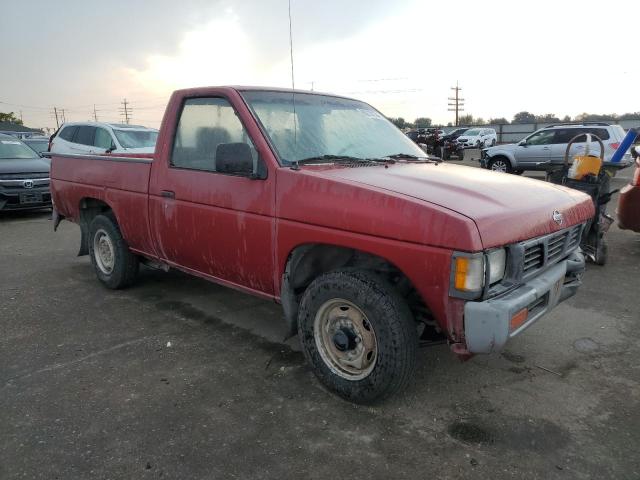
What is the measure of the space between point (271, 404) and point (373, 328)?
2.65ft

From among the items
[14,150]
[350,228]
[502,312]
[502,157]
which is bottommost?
[502,312]

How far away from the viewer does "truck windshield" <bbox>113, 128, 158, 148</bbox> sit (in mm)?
11805

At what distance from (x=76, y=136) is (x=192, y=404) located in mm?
11809

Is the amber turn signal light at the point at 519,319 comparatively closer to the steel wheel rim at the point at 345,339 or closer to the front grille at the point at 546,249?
the front grille at the point at 546,249

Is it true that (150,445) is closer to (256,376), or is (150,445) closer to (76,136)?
(256,376)

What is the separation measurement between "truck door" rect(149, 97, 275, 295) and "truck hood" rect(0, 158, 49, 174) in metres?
7.09

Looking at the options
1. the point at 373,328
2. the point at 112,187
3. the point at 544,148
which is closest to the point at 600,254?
the point at 373,328

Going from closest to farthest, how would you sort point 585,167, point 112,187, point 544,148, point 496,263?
point 496,263 < point 112,187 < point 585,167 < point 544,148

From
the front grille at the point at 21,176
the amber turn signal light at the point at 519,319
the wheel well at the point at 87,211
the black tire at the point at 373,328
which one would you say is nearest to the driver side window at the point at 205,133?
the black tire at the point at 373,328

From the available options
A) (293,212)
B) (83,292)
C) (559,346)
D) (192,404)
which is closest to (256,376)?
(192,404)

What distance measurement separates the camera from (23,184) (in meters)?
9.60

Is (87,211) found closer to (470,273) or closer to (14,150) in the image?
(470,273)

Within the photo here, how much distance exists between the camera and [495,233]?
8.20 ft

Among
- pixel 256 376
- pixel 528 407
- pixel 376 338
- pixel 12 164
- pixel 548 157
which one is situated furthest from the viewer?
pixel 548 157
